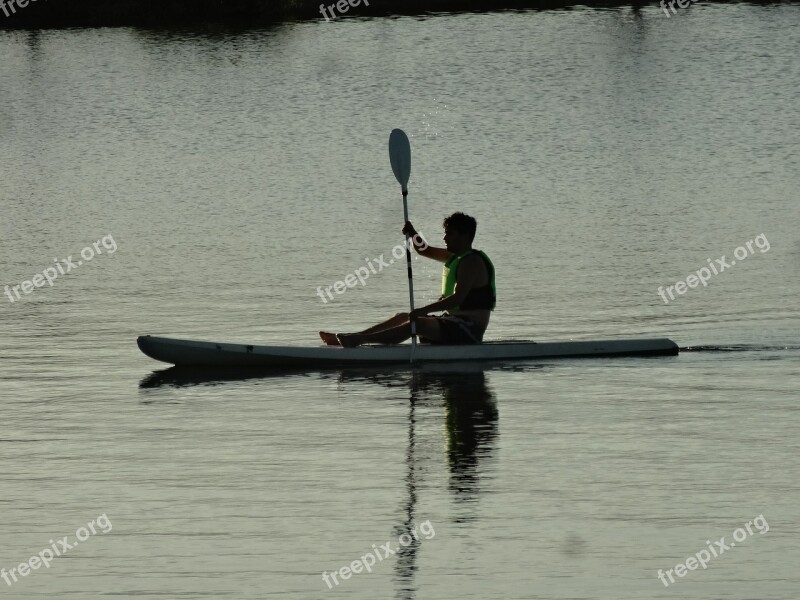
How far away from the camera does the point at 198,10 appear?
5159 centimetres

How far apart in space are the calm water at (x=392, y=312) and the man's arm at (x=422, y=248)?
1.05 m

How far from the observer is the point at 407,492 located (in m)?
10.4

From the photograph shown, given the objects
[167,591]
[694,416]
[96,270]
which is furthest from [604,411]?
[96,270]

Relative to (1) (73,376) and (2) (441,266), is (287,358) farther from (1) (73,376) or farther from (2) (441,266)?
(2) (441,266)

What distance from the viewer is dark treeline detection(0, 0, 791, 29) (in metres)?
51.3

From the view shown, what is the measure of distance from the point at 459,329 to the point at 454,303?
12.5 inches

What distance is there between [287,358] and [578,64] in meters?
32.2
